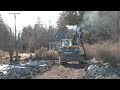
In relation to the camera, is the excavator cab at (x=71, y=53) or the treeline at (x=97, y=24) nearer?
the excavator cab at (x=71, y=53)

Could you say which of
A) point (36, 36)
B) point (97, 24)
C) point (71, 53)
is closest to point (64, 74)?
point (71, 53)

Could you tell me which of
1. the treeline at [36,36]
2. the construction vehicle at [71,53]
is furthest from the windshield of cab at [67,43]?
the treeline at [36,36]

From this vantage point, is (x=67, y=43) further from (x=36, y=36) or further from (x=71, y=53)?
(x=36, y=36)

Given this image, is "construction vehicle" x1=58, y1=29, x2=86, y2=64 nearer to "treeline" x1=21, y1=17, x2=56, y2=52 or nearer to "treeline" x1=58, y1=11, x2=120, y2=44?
"treeline" x1=58, y1=11, x2=120, y2=44

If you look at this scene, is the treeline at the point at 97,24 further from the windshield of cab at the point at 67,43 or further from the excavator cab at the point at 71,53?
the excavator cab at the point at 71,53

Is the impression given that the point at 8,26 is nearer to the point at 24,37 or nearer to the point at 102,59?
the point at 24,37

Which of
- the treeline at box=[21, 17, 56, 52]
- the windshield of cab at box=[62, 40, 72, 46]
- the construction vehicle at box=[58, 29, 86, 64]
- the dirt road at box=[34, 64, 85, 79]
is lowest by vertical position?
the dirt road at box=[34, 64, 85, 79]

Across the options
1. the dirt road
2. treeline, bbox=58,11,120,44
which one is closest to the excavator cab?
the dirt road

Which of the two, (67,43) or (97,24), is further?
(97,24)

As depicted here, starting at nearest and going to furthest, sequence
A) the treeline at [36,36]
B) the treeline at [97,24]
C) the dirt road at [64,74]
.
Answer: the dirt road at [64,74]
the treeline at [97,24]
the treeline at [36,36]

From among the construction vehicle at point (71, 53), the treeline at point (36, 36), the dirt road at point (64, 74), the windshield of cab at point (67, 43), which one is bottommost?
the dirt road at point (64, 74)

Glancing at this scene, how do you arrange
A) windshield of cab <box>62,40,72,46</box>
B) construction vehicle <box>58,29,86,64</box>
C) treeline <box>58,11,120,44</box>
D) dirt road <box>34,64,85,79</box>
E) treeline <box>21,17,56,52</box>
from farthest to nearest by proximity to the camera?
treeline <box>21,17,56,52</box> < treeline <box>58,11,120,44</box> < windshield of cab <box>62,40,72,46</box> < construction vehicle <box>58,29,86,64</box> < dirt road <box>34,64,85,79</box>
